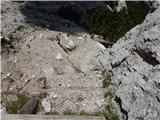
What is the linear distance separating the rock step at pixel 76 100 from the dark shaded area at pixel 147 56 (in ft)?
3.48

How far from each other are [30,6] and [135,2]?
3815 millimetres

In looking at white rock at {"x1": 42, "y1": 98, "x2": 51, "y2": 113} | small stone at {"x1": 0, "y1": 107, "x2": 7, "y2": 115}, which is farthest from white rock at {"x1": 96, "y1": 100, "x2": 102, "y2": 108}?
small stone at {"x1": 0, "y1": 107, "x2": 7, "y2": 115}

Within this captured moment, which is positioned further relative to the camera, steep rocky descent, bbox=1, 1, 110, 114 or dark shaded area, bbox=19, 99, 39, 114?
steep rocky descent, bbox=1, 1, 110, 114

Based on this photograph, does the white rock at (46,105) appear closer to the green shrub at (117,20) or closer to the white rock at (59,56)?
the white rock at (59,56)

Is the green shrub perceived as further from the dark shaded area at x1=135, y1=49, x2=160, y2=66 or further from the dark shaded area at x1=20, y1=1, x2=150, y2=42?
the dark shaded area at x1=135, y1=49, x2=160, y2=66

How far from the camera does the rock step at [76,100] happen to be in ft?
24.4

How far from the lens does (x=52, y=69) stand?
28.3 ft

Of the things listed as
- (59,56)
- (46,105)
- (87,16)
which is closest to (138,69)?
(46,105)

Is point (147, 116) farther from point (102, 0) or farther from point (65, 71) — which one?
point (102, 0)

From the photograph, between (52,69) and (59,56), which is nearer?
(52,69)

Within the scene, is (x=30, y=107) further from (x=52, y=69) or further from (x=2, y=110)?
(x=52, y=69)

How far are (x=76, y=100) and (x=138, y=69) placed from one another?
1395 mm

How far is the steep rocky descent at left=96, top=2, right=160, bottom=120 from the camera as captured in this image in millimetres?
6605

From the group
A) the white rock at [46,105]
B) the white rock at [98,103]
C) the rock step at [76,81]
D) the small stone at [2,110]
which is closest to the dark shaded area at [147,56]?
the rock step at [76,81]
